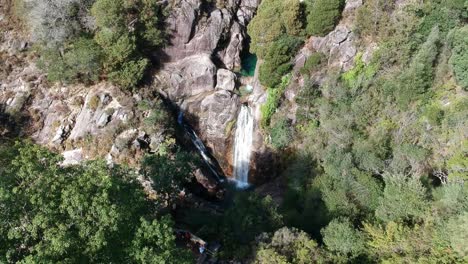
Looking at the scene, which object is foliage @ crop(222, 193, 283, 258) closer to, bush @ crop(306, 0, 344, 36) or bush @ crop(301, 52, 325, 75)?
bush @ crop(301, 52, 325, 75)

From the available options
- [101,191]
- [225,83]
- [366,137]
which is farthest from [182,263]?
[225,83]

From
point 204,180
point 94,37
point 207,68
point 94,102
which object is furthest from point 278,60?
point 94,102

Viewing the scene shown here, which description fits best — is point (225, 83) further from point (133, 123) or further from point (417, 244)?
point (417, 244)

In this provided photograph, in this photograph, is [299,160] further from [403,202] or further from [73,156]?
[73,156]

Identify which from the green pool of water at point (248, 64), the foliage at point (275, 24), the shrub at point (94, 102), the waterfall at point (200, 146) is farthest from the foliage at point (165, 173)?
the green pool of water at point (248, 64)

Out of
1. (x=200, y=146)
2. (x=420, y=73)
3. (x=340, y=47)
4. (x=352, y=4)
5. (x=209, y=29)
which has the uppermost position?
(x=352, y=4)

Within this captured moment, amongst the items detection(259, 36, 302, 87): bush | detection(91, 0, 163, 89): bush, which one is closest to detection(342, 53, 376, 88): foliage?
detection(259, 36, 302, 87): bush
